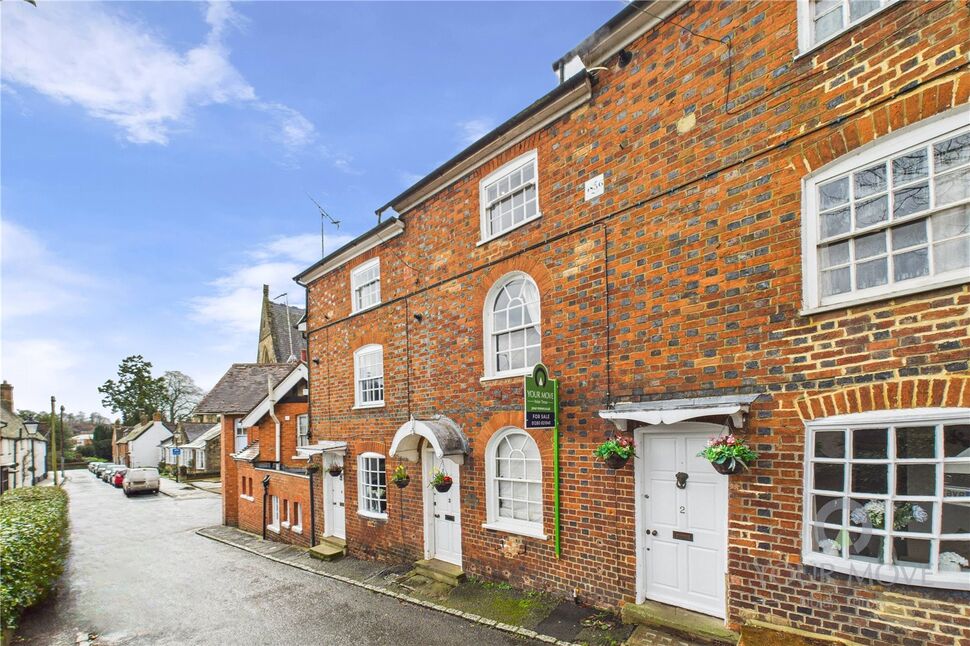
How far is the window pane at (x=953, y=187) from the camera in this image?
4.37 m

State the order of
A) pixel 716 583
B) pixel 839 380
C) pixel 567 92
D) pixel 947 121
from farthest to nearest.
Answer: pixel 567 92, pixel 716 583, pixel 839 380, pixel 947 121

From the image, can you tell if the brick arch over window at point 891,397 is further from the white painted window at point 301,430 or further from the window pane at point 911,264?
the white painted window at point 301,430

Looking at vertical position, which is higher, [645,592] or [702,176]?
[702,176]

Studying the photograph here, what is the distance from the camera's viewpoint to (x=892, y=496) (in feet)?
15.1

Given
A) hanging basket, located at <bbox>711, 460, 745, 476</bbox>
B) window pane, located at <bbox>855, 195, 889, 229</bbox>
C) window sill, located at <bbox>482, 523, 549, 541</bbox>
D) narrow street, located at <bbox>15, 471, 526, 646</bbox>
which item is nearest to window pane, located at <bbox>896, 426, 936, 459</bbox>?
hanging basket, located at <bbox>711, 460, 745, 476</bbox>

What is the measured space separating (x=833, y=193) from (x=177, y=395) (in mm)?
76676

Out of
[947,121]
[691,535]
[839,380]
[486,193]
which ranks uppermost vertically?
[486,193]

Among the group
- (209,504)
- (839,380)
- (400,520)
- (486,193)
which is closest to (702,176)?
(839,380)

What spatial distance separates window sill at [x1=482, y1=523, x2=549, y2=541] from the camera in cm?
777

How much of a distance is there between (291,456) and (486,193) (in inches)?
519

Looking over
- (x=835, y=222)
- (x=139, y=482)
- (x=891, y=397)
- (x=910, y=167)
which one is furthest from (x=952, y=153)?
(x=139, y=482)

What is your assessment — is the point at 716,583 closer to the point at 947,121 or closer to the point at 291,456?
the point at 947,121

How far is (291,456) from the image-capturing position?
17781mm

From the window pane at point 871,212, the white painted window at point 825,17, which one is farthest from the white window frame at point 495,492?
the white painted window at point 825,17
